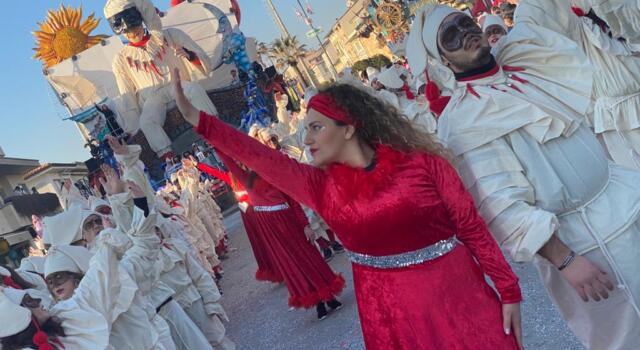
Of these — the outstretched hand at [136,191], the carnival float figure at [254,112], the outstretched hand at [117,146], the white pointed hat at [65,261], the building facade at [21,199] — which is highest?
the building facade at [21,199]

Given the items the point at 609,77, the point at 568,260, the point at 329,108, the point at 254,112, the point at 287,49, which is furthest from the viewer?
the point at 287,49

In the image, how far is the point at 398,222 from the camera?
2.13 m

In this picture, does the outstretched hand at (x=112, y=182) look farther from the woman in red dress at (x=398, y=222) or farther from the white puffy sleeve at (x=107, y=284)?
the woman in red dress at (x=398, y=222)

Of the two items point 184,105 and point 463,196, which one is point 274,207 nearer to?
point 184,105

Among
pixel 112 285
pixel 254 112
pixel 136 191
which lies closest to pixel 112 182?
pixel 136 191

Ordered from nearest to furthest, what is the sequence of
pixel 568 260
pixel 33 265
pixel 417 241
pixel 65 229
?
pixel 568 260 → pixel 417 241 → pixel 65 229 → pixel 33 265

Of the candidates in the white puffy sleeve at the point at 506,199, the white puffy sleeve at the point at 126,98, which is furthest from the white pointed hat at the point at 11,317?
the white puffy sleeve at the point at 126,98

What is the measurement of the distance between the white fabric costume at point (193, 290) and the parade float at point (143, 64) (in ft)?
38.1

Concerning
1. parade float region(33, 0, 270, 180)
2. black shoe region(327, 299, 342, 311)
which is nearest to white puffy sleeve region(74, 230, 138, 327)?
black shoe region(327, 299, 342, 311)

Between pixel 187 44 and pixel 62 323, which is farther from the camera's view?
pixel 187 44

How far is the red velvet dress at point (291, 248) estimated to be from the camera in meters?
5.28

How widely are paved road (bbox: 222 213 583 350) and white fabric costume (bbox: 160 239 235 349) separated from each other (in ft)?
1.50

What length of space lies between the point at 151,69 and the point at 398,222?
18.1m

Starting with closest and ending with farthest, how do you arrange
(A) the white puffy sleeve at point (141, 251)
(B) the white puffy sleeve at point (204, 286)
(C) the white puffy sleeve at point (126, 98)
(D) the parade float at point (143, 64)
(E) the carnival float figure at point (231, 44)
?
1. (A) the white puffy sleeve at point (141, 251)
2. (B) the white puffy sleeve at point (204, 286)
3. (D) the parade float at point (143, 64)
4. (C) the white puffy sleeve at point (126, 98)
5. (E) the carnival float figure at point (231, 44)
